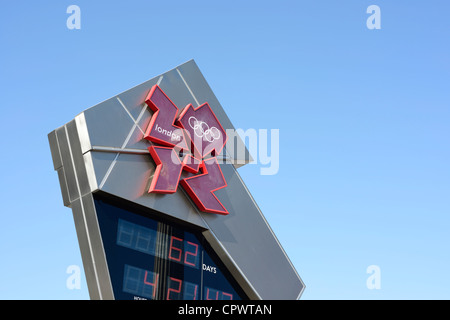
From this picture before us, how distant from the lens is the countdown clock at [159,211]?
1440 cm

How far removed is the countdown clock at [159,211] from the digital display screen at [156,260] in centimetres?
3

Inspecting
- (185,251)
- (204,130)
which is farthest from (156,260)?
(204,130)

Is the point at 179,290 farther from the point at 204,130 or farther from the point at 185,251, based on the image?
the point at 204,130

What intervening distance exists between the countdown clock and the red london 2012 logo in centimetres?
4

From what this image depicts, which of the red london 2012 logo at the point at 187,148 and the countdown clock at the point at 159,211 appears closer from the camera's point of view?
the countdown clock at the point at 159,211

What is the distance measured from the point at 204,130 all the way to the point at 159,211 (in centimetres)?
315

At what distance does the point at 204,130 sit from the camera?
17.7 metres

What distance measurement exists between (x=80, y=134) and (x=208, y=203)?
13.5 feet

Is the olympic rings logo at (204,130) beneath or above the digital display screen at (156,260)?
above
